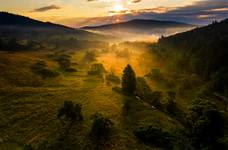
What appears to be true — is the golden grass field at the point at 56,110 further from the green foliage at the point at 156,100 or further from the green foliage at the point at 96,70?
the green foliage at the point at 96,70

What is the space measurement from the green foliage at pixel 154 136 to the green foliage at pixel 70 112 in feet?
48.7

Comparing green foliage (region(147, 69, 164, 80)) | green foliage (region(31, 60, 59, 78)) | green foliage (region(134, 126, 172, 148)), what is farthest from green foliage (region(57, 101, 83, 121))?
green foliage (region(147, 69, 164, 80))

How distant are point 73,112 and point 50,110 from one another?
9870 millimetres

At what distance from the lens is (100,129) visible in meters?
73.0

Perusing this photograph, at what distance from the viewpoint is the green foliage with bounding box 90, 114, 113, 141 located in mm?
72375

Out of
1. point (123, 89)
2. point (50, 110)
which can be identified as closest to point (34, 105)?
point (50, 110)

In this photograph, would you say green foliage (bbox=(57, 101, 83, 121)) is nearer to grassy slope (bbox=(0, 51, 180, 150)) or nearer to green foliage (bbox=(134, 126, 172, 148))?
grassy slope (bbox=(0, 51, 180, 150))

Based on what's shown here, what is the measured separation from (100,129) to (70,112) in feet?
39.5

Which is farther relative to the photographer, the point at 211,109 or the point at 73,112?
the point at 73,112

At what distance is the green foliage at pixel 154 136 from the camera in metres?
72.2

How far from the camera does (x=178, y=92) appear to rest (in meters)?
135

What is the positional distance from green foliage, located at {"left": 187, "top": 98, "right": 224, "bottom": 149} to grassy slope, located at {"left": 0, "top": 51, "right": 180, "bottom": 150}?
6.77 m

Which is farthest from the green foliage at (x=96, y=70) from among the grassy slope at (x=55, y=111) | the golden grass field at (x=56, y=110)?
the grassy slope at (x=55, y=111)

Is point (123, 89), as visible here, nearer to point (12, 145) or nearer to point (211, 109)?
point (211, 109)
